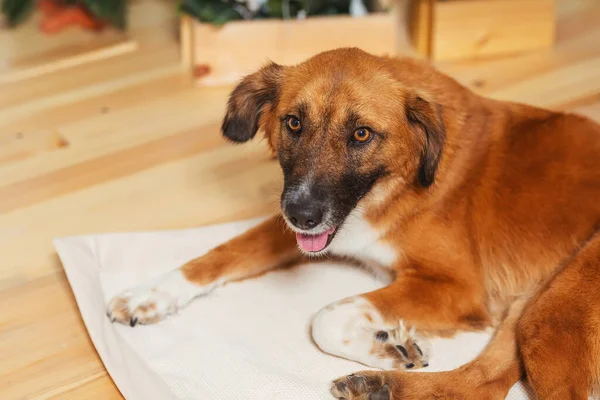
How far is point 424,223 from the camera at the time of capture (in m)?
2.56

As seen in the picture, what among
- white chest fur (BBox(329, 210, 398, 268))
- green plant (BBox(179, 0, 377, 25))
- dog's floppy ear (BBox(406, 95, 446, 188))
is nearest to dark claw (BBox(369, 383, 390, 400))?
white chest fur (BBox(329, 210, 398, 268))

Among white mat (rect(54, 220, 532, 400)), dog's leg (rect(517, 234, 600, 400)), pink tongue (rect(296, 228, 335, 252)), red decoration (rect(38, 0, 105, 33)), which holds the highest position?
red decoration (rect(38, 0, 105, 33))

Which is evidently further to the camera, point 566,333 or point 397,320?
point 397,320

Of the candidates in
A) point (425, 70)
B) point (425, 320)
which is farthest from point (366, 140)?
point (425, 320)

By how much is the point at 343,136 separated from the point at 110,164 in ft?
4.91

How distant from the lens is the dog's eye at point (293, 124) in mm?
2406

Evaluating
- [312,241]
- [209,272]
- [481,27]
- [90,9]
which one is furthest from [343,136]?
[90,9]

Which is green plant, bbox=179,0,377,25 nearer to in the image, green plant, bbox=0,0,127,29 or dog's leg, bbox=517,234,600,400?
green plant, bbox=0,0,127,29

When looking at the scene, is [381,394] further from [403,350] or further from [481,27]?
[481,27]

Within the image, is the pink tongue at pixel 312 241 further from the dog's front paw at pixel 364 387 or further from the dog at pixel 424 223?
the dog's front paw at pixel 364 387

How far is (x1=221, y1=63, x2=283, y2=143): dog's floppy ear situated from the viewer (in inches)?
102

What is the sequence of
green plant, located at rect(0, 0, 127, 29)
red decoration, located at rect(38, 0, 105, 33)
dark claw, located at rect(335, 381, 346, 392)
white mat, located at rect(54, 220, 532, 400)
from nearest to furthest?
dark claw, located at rect(335, 381, 346, 392)
white mat, located at rect(54, 220, 532, 400)
green plant, located at rect(0, 0, 127, 29)
red decoration, located at rect(38, 0, 105, 33)

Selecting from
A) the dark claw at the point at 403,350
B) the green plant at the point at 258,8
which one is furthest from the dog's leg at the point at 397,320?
the green plant at the point at 258,8

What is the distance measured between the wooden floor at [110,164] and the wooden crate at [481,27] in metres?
0.09
